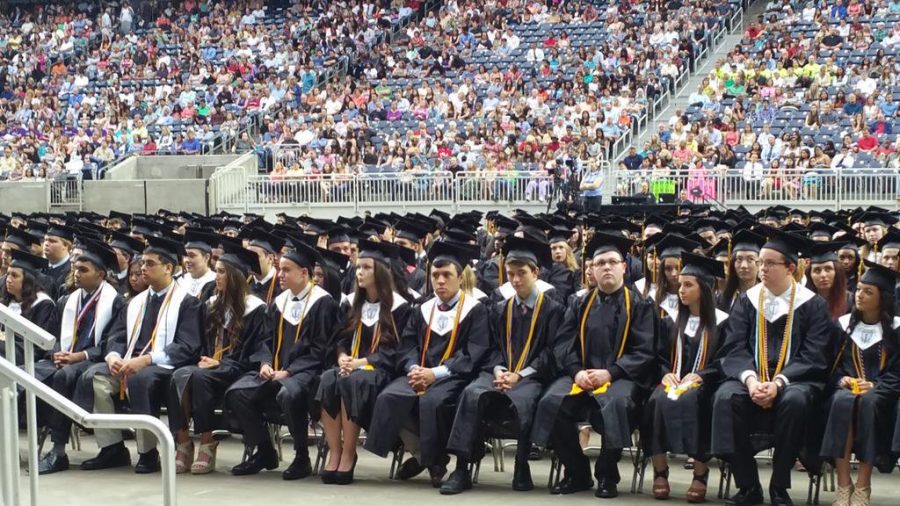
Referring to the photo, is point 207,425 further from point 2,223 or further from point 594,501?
point 2,223

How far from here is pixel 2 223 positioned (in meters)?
17.9

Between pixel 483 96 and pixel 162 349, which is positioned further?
pixel 483 96

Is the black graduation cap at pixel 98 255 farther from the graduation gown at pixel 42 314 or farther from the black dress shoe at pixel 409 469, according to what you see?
the black dress shoe at pixel 409 469

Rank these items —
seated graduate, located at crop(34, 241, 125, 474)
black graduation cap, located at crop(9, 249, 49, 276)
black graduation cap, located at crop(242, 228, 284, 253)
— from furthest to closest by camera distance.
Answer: black graduation cap, located at crop(242, 228, 284, 253)
black graduation cap, located at crop(9, 249, 49, 276)
seated graduate, located at crop(34, 241, 125, 474)

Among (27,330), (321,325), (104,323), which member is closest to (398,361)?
(321,325)

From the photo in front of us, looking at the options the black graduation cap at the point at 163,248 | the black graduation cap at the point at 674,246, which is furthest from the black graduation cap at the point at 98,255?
the black graduation cap at the point at 674,246

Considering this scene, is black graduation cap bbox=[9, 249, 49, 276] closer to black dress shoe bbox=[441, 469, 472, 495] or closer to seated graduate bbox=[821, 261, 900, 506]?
black dress shoe bbox=[441, 469, 472, 495]

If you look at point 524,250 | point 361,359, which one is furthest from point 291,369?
point 524,250

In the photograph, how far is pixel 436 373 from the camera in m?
8.88

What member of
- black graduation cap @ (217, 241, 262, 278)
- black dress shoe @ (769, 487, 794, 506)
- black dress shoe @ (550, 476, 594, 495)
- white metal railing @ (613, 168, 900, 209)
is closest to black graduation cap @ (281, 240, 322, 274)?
black graduation cap @ (217, 241, 262, 278)

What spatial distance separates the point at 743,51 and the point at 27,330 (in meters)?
26.4

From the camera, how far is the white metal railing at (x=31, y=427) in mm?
5434

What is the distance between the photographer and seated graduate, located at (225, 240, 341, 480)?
29.9 ft

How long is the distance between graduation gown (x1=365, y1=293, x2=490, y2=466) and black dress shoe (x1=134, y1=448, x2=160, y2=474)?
64.2 inches
